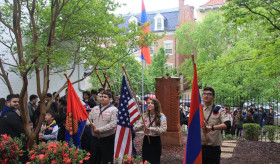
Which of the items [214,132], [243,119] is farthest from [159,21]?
[214,132]

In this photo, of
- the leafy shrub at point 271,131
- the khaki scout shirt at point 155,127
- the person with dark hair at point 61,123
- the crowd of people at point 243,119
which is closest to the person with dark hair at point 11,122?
the person with dark hair at point 61,123

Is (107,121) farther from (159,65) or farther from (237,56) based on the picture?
(159,65)

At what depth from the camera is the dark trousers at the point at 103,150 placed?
5.72 metres

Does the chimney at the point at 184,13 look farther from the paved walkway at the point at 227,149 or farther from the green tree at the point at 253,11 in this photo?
the green tree at the point at 253,11

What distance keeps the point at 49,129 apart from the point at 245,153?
249 inches

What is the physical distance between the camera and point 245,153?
29.2 feet

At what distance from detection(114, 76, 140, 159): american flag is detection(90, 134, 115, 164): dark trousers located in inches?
21.7

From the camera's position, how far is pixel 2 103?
826 cm

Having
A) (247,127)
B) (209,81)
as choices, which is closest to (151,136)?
(247,127)

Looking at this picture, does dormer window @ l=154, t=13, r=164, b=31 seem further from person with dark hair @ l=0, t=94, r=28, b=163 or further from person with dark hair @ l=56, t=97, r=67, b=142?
person with dark hair @ l=0, t=94, r=28, b=163

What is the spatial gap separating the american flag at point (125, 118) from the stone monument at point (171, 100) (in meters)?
3.98

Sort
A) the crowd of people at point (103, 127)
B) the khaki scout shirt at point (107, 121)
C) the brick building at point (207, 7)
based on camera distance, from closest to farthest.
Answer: the crowd of people at point (103, 127), the khaki scout shirt at point (107, 121), the brick building at point (207, 7)

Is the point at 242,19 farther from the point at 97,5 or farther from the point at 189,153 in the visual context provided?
the point at 189,153

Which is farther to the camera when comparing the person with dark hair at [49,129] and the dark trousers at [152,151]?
the person with dark hair at [49,129]
